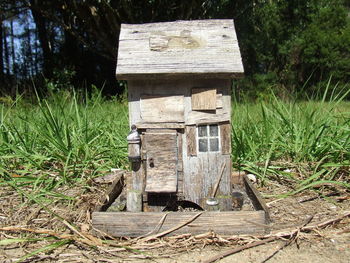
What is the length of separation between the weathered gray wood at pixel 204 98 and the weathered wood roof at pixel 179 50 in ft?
0.34

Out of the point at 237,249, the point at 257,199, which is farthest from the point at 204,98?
the point at 237,249

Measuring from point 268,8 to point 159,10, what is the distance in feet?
13.0

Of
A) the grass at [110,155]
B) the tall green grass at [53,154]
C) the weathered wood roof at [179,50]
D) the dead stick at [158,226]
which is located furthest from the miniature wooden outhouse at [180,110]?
the tall green grass at [53,154]

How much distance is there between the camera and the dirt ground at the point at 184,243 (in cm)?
137

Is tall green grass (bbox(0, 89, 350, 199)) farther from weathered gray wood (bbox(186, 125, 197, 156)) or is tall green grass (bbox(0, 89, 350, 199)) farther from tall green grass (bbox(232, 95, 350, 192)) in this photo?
weathered gray wood (bbox(186, 125, 197, 156))

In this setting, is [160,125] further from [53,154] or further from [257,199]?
[53,154]

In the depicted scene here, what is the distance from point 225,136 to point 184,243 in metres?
0.60

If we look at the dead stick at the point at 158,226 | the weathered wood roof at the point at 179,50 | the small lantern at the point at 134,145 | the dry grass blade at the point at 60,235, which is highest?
the weathered wood roof at the point at 179,50

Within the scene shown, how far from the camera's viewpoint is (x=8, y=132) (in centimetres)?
260

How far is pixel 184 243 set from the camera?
57.6 inches

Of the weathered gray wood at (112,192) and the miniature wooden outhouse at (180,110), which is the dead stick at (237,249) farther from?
the weathered gray wood at (112,192)

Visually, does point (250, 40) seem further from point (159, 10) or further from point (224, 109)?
point (224, 109)

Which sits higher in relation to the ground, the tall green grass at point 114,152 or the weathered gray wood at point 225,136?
the weathered gray wood at point 225,136

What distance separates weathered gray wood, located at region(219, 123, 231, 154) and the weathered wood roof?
0.28m
